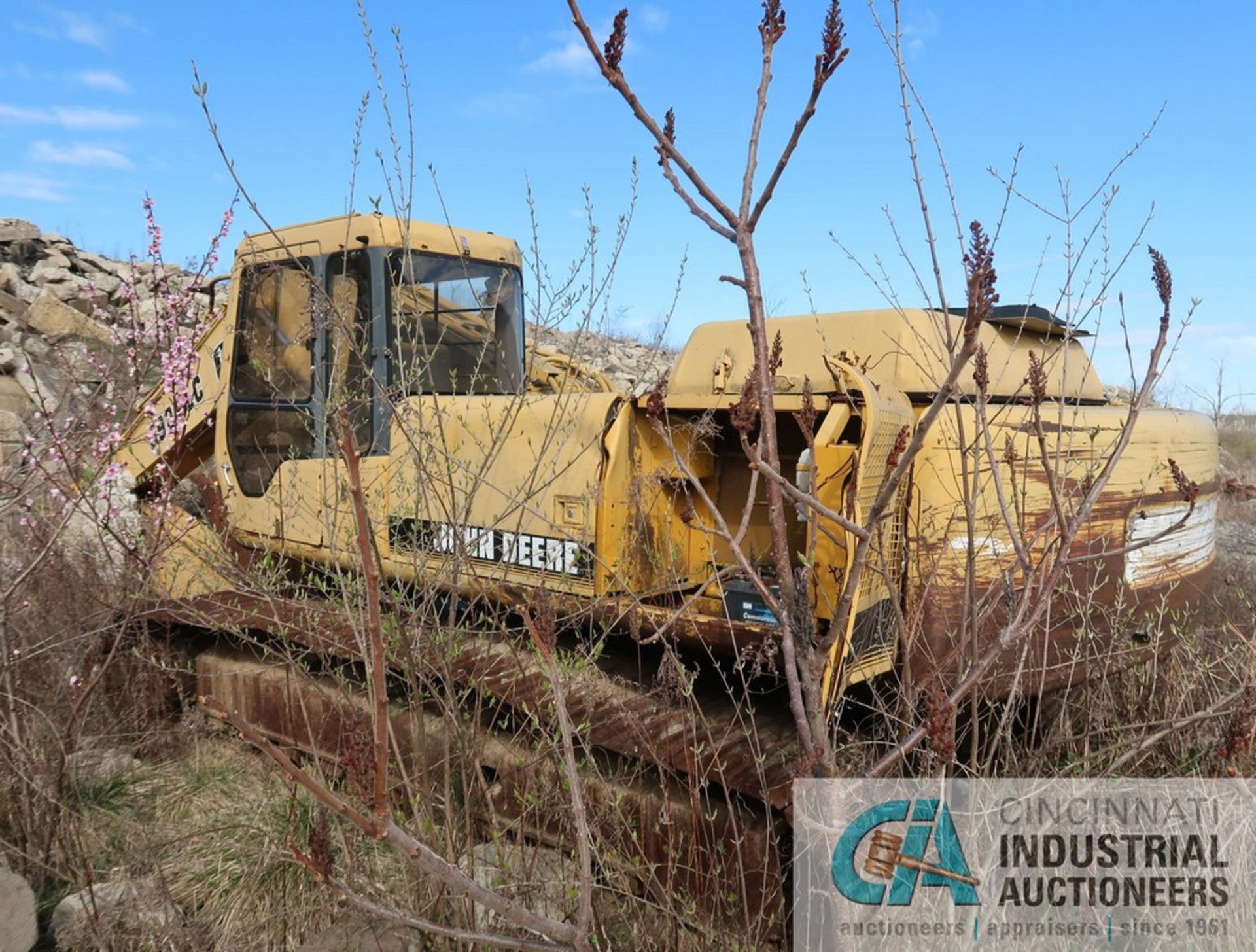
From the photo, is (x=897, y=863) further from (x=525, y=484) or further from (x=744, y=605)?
(x=525, y=484)

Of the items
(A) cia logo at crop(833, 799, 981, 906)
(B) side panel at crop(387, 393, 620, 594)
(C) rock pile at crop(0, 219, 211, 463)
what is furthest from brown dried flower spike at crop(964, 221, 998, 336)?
(C) rock pile at crop(0, 219, 211, 463)

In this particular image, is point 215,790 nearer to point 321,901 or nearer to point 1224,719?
point 321,901

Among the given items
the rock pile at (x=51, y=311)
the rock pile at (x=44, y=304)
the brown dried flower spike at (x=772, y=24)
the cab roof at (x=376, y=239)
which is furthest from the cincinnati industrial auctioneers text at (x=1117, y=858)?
the rock pile at (x=44, y=304)

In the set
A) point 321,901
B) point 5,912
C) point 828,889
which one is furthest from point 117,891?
point 828,889

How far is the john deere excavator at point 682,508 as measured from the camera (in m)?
2.95

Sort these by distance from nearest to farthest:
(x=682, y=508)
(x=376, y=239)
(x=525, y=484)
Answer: (x=525, y=484), (x=682, y=508), (x=376, y=239)

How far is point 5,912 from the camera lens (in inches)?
122

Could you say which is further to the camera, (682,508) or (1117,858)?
(682,508)

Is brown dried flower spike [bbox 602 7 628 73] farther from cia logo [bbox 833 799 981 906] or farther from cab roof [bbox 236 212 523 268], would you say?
cab roof [bbox 236 212 523 268]

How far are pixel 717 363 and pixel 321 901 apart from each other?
2683 mm

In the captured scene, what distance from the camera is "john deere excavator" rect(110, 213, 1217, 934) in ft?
9.67

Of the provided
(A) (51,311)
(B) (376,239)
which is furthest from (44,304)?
(B) (376,239)

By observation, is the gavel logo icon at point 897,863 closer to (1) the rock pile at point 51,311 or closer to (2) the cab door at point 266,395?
(2) the cab door at point 266,395

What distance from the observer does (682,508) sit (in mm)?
3820
